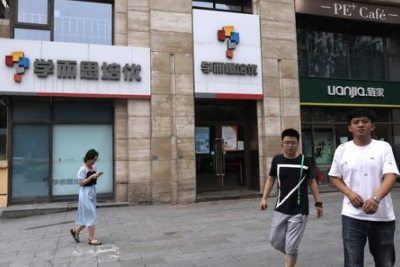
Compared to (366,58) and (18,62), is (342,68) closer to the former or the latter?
(366,58)

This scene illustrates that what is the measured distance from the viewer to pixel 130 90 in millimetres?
10945

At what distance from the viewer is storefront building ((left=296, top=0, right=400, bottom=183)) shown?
44.0 feet

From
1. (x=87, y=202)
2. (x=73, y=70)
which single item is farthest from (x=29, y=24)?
(x=87, y=202)

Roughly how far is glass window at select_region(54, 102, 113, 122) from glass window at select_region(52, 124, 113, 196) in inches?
9.7

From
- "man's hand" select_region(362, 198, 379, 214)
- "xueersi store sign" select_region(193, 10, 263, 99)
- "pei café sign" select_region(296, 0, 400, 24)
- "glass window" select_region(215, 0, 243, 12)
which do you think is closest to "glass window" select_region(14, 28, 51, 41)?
"xueersi store sign" select_region(193, 10, 263, 99)

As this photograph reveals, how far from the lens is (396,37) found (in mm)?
15383

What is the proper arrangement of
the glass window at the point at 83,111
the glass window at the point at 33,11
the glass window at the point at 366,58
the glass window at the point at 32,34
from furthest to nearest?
the glass window at the point at 366,58, the glass window at the point at 83,111, the glass window at the point at 33,11, the glass window at the point at 32,34

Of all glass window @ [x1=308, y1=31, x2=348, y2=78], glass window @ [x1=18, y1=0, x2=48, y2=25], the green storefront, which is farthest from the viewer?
glass window @ [x1=308, y1=31, x2=348, y2=78]

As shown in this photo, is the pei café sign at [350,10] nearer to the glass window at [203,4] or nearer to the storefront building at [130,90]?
the storefront building at [130,90]

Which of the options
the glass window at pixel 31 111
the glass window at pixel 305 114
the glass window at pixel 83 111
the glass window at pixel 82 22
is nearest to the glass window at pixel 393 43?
the glass window at pixel 305 114

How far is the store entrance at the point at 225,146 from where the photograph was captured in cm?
1262

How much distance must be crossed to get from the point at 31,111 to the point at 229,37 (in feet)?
21.6

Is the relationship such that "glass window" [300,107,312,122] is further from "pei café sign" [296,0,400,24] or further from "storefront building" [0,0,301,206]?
"pei café sign" [296,0,400,24]

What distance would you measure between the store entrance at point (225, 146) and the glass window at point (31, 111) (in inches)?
191
